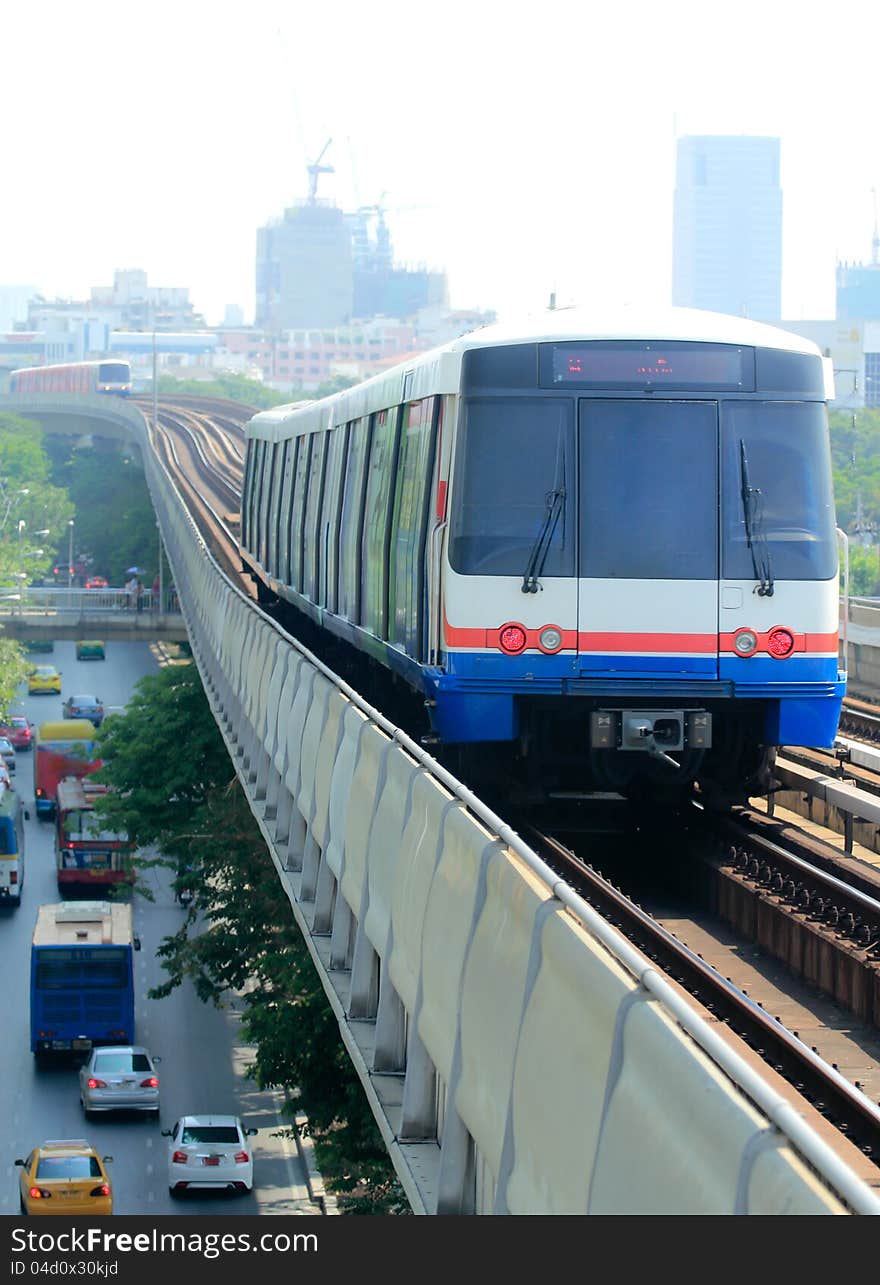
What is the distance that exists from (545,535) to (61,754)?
5022 cm

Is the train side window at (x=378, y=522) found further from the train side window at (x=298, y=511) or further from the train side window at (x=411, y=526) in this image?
the train side window at (x=298, y=511)

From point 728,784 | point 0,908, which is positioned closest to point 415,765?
point 728,784

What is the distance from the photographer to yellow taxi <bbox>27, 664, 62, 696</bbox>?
339 ft

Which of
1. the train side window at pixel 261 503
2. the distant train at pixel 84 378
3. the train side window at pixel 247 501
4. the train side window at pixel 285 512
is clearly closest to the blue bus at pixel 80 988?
the train side window at pixel 247 501

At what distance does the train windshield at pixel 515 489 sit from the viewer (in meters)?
14.3

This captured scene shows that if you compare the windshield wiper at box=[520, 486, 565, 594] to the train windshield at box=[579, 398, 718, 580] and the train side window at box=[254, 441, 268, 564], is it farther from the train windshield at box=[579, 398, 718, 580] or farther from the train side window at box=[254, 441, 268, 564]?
the train side window at box=[254, 441, 268, 564]

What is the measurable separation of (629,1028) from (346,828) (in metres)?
6.62

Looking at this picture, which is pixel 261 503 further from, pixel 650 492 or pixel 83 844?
pixel 83 844

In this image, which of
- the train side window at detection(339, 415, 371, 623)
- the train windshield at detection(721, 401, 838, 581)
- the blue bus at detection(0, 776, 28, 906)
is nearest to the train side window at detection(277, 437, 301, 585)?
the train side window at detection(339, 415, 371, 623)

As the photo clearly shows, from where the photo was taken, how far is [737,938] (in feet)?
40.4

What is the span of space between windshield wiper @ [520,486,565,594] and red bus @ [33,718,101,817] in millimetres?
46579

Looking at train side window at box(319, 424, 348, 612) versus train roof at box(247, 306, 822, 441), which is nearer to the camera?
train roof at box(247, 306, 822, 441)

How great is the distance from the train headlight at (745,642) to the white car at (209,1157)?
73.5 ft
